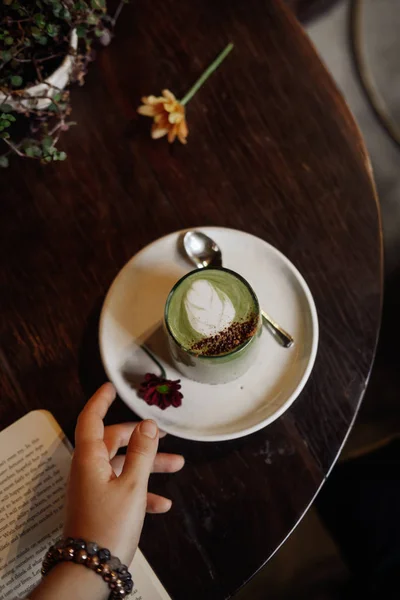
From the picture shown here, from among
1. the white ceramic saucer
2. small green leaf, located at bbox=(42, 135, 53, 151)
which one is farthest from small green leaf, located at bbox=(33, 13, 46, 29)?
the white ceramic saucer

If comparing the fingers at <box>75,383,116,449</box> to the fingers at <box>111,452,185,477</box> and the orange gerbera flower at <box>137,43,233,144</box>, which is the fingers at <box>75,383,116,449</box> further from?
the orange gerbera flower at <box>137,43,233,144</box>

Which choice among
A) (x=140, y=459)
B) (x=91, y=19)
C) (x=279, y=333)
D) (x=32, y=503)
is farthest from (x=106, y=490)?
(x=91, y=19)

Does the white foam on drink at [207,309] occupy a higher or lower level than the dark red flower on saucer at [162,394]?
higher

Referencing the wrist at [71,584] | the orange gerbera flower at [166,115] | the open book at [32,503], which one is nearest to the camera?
the wrist at [71,584]

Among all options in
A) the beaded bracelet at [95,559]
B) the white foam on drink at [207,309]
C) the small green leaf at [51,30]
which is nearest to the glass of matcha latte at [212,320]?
the white foam on drink at [207,309]

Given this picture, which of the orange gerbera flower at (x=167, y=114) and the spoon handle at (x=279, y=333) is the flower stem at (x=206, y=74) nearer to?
the orange gerbera flower at (x=167, y=114)

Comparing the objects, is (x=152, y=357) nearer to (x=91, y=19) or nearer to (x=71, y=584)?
(x=71, y=584)
